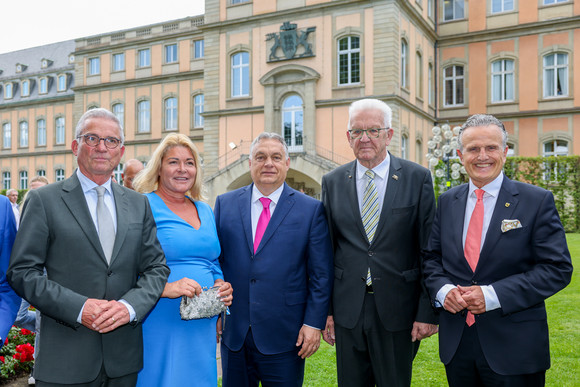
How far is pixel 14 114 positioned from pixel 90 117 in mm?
46926

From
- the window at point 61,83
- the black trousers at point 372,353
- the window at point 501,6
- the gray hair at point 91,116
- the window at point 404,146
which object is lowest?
the black trousers at point 372,353

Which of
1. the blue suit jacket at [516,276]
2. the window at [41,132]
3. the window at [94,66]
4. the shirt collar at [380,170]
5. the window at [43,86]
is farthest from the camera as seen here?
the window at [43,86]

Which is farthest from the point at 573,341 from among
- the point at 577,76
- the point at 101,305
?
the point at 577,76

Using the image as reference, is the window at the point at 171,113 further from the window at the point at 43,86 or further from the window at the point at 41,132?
the window at the point at 43,86

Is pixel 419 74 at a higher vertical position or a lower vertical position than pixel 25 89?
lower

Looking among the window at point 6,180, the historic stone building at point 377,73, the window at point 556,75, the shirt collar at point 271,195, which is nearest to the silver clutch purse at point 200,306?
the shirt collar at point 271,195

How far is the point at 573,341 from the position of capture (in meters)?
6.28

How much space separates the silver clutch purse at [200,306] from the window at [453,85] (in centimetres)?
2715

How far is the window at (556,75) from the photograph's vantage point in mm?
25234

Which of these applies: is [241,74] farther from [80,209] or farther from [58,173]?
[80,209]

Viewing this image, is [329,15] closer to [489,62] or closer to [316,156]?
[316,156]

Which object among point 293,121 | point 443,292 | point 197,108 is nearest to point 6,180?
point 197,108

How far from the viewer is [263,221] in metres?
3.67

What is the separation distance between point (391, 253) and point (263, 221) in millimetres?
968
